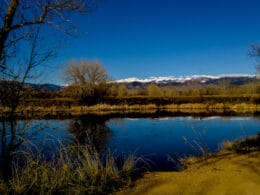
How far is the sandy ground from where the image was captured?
20.7ft

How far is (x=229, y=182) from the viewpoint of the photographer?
21.6 feet

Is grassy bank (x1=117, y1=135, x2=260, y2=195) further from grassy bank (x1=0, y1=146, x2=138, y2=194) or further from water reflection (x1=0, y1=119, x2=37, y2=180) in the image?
water reflection (x1=0, y1=119, x2=37, y2=180)

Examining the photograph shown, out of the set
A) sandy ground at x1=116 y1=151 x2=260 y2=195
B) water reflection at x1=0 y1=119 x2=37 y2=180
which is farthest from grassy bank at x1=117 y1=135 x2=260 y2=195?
water reflection at x1=0 y1=119 x2=37 y2=180

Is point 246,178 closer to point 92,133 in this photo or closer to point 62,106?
point 92,133

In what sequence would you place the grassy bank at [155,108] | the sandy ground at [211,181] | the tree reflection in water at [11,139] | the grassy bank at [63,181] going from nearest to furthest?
the sandy ground at [211,181]
the grassy bank at [63,181]
the tree reflection in water at [11,139]
the grassy bank at [155,108]

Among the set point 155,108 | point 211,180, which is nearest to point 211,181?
point 211,180

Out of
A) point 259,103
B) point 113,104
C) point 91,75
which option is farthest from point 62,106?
point 259,103

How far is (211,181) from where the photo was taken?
6766 mm

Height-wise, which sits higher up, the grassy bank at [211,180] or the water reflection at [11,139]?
the water reflection at [11,139]

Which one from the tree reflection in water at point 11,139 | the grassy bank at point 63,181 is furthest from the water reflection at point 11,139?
the grassy bank at point 63,181

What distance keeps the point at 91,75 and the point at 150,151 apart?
50.6 m

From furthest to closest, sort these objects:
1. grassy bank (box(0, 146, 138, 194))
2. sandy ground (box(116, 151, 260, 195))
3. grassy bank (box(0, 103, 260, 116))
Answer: grassy bank (box(0, 103, 260, 116))
grassy bank (box(0, 146, 138, 194))
sandy ground (box(116, 151, 260, 195))

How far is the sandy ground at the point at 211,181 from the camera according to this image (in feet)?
20.7

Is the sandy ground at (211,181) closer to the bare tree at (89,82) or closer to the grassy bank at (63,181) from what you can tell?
the grassy bank at (63,181)
